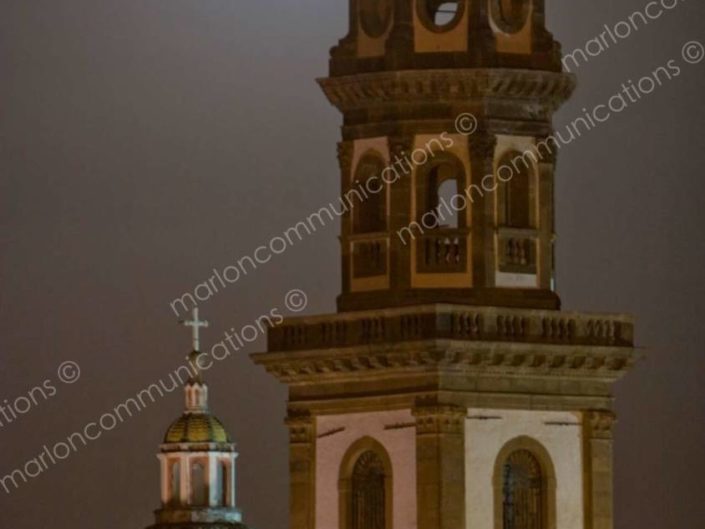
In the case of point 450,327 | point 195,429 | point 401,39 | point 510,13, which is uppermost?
point 510,13

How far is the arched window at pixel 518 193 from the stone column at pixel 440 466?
380 cm

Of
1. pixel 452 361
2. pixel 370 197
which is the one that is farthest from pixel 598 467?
pixel 370 197

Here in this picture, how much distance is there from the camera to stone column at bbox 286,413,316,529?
110312 millimetres

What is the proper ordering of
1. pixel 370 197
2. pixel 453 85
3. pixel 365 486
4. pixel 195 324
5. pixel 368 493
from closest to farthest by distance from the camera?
pixel 453 85, pixel 370 197, pixel 368 493, pixel 365 486, pixel 195 324

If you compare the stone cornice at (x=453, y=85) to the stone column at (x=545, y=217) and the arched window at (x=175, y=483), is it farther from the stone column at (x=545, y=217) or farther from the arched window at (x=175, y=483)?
the arched window at (x=175, y=483)

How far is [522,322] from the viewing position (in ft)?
356

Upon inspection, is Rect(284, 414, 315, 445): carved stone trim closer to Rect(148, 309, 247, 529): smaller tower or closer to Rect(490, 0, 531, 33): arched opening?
Rect(490, 0, 531, 33): arched opening

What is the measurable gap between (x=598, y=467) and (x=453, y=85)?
7747 millimetres

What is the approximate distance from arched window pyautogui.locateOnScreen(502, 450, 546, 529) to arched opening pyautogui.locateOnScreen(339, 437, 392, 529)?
7.27 ft

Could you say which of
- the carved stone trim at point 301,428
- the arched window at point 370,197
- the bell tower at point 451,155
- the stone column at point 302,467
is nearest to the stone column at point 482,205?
the bell tower at point 451,155

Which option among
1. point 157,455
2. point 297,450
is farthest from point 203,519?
point 297,450

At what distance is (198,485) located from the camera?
155125mm

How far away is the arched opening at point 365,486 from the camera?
359 ft

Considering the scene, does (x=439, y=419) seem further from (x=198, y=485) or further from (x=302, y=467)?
(x=198, y=485)
